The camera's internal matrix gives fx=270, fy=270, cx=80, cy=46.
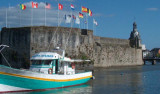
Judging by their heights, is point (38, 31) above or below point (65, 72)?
above

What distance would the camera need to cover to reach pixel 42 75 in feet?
60.1

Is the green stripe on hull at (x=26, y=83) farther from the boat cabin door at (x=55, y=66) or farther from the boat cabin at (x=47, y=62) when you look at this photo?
the boat cabin door at (x=55, y=66)

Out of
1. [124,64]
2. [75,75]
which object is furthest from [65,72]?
[124,64]

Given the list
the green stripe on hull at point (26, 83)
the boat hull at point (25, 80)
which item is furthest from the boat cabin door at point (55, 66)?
the green stripe on hull at point (26, 83)

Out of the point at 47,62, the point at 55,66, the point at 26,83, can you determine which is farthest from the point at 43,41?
the point at 26,83

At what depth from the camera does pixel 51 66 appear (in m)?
20.1

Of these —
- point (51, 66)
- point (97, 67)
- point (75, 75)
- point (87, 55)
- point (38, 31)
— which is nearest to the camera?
point (51, 66)

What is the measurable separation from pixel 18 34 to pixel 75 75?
16.2 m

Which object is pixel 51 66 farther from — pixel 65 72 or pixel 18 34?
pixel 18 34

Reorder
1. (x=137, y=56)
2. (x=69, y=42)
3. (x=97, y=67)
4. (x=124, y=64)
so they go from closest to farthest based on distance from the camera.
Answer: (x=69, y=42), (x=97, y=67), (x=124, y=64), (x=137, y=56)

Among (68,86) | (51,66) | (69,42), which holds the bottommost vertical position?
(68,86)

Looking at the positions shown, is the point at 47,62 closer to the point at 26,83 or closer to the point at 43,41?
the point at 26,83

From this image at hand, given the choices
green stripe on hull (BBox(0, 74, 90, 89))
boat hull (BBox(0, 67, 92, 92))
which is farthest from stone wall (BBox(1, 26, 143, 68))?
green stripe on hull (BBox(0, 74, 90, 89))

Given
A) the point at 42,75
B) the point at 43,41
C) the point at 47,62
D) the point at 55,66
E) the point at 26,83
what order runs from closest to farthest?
the point at 26,83 → the point at 42,75 → the point at 47,62 → the point at 55,66 → the point at 43,41
